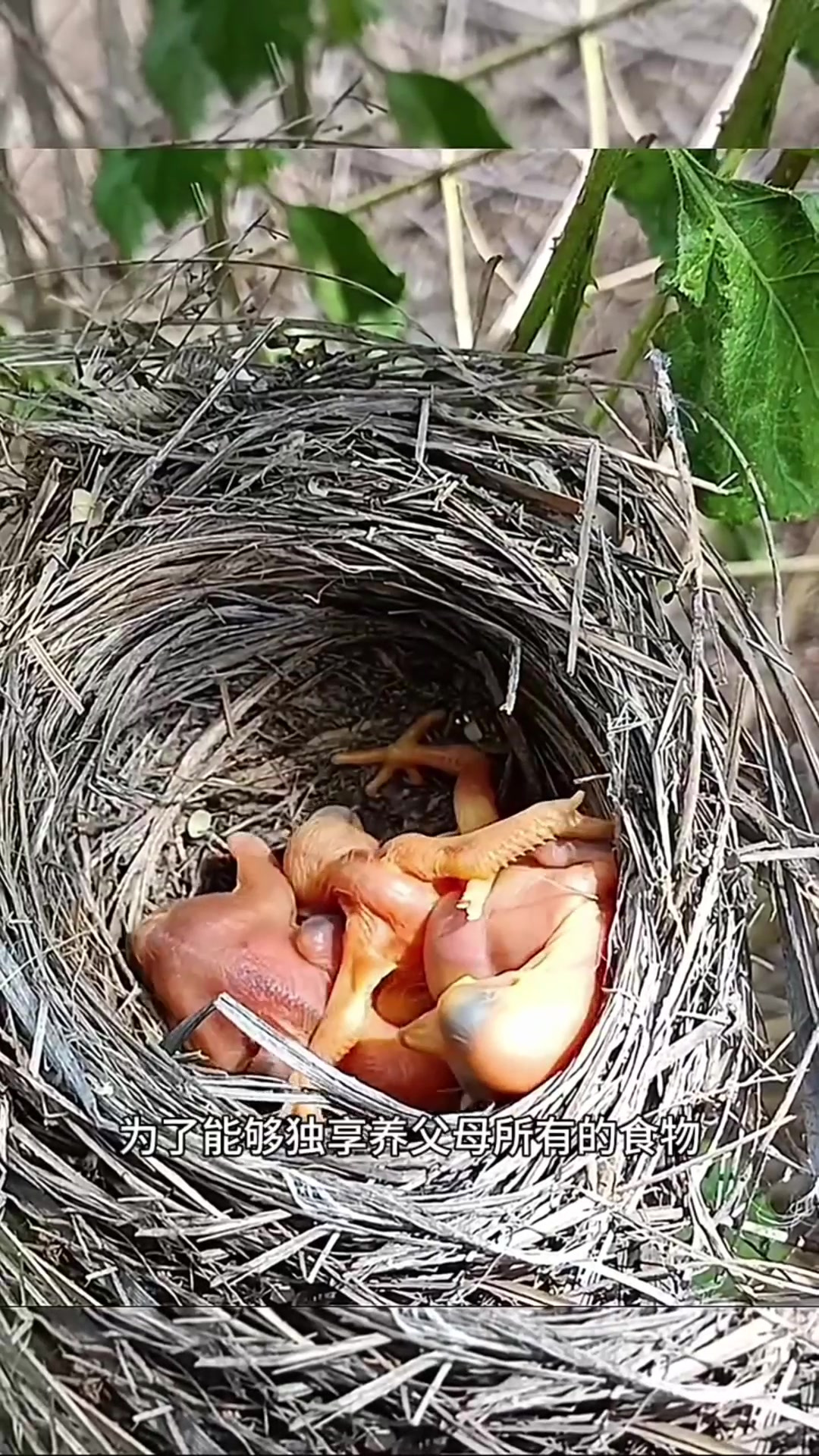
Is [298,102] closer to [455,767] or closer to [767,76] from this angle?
[767,76]

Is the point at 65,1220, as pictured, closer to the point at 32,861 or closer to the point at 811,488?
the point at 32,861

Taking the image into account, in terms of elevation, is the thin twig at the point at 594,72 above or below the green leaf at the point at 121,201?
above

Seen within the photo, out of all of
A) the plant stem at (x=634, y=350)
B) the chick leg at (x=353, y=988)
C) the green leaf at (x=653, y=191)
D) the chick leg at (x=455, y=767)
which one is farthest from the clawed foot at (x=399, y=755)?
the green leaf at (x=653, y=191)

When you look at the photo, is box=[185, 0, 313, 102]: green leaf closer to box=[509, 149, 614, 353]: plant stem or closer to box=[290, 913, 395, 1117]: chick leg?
box=[509, 149, 614, 353]: plant stem

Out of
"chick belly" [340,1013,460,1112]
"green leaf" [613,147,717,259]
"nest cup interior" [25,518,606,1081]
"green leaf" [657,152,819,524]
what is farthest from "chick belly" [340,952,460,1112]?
"green leaf" [613,147,717,259]

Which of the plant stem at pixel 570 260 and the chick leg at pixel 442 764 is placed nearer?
the plant stem at pixel 570 260

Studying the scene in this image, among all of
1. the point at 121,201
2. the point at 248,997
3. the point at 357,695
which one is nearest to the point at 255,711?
the point at 357,695

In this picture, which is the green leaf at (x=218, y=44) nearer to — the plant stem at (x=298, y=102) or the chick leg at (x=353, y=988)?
the plant stem at (x=298, y=102)
